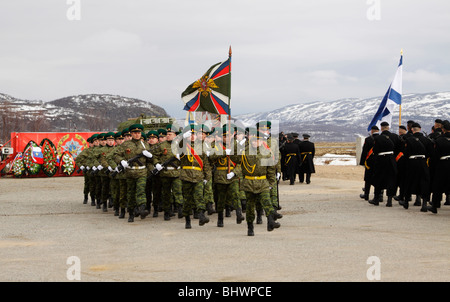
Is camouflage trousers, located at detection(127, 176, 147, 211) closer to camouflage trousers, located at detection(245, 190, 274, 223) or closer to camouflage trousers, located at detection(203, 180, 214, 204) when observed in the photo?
camouflage trousers, located at detection(203, 180, 214, 204)

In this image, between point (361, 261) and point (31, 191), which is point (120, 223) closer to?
point (361, 261)

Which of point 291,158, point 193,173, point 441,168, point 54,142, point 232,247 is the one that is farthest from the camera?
point 54,142

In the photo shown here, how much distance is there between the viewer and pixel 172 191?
12.6 metres

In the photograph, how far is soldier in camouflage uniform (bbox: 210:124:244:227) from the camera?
11.2m

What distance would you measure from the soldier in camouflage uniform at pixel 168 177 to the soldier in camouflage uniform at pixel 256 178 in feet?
8.35

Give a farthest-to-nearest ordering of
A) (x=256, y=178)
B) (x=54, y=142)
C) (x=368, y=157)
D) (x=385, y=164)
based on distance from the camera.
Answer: (x=54, y=142)
(x=368, y=157)
(x=385, y=164)
(x=256, y=178)

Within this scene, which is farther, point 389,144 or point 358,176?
point 358,176

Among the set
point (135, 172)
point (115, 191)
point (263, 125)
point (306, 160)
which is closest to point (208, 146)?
point (135, 172)

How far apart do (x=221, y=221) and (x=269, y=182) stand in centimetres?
166

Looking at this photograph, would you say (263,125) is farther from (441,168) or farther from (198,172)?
(441,168)

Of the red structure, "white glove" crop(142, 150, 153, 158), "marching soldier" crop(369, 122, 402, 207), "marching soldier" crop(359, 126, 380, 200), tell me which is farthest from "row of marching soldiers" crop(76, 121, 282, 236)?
the red structure

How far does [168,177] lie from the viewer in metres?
12.4

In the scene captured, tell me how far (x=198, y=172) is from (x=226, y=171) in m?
0.58
